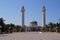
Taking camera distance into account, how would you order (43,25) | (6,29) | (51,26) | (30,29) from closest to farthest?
(6,29) < (43,25) < (51,26) < (30,29)

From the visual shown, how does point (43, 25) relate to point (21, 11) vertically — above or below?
below

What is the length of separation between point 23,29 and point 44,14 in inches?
425

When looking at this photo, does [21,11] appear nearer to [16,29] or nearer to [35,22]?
[16,29]

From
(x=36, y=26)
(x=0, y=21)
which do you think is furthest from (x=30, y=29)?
(x=0, y=21)

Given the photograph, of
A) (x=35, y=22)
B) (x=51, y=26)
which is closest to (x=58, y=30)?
(x=51, y=26)

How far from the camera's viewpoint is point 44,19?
228ft

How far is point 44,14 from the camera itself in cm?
6988

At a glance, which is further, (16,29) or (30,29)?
(30,29)

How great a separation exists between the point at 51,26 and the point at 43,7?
9529mm

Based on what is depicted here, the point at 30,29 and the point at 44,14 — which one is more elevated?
the point at 44,14

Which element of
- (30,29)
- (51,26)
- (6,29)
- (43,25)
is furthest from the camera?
(30,29)

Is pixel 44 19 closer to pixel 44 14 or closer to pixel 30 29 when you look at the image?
pixel 44 14

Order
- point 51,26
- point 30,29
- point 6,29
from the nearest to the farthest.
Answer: point 6,29
point 51,26
point 30,29

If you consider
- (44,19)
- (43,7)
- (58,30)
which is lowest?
(58,30)
